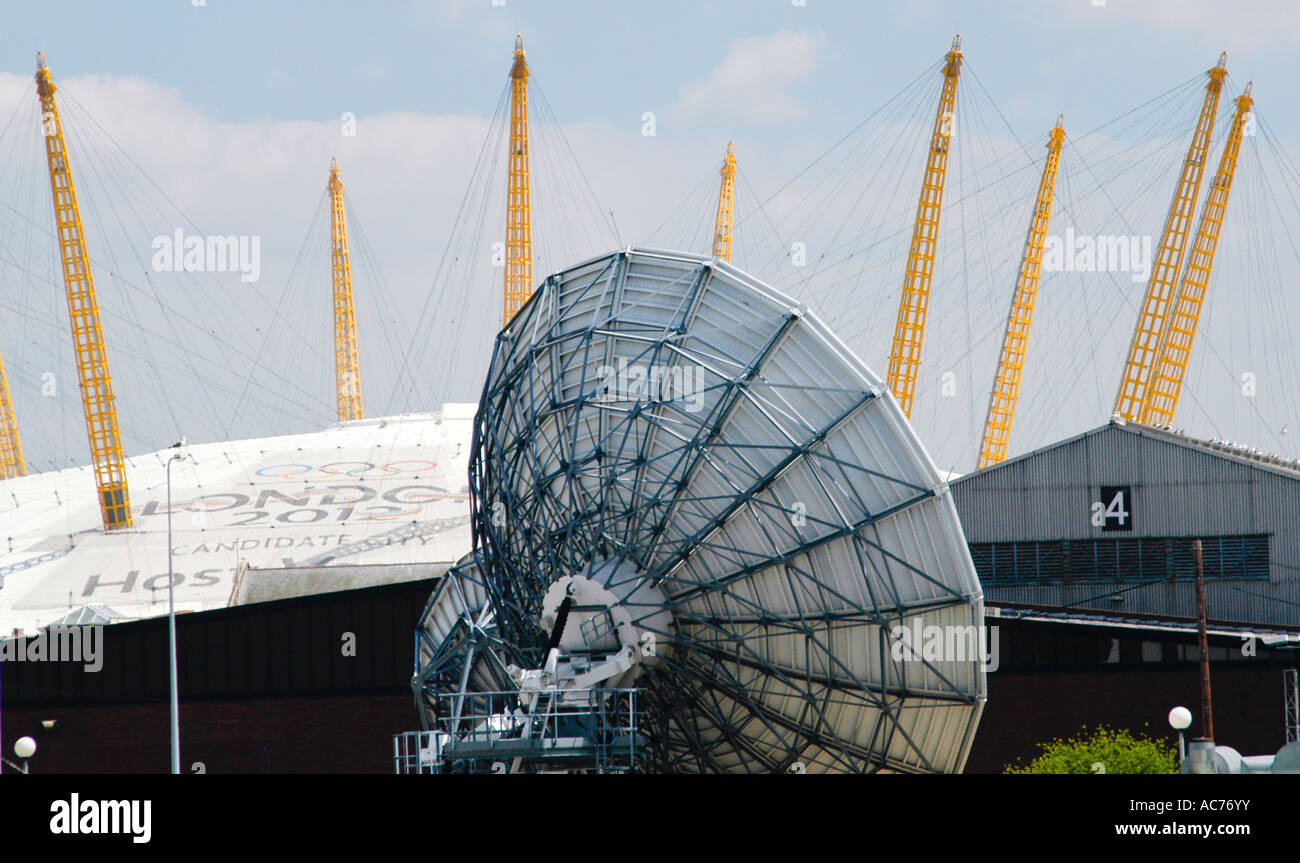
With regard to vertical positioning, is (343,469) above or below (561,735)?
above

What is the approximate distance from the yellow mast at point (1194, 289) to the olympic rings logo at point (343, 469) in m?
53.8

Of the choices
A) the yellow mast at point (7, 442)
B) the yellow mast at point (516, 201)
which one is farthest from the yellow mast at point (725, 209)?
the yellow mast at point (7, 442)

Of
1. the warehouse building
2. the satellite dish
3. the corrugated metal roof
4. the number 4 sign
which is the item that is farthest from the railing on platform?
the corrugated metal roof

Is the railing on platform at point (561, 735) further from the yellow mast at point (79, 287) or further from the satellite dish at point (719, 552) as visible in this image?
the yellow mast at point (79, 287)

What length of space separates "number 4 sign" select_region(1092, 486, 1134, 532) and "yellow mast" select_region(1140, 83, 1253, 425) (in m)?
49.8

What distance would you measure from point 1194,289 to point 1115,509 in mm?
56091

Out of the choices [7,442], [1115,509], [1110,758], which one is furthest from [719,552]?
[7,442]

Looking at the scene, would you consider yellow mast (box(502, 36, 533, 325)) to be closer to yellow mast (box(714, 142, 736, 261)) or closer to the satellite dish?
yellow mast (box(714, 142, 736, 261))

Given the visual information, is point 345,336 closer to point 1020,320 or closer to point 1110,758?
point 1020,320

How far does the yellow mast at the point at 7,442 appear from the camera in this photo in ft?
457

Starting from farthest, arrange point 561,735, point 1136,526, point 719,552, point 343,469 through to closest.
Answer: point 343,469 → point 1136,526 → point 719,552 → point 561,735

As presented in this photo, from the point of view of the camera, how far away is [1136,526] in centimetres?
6662

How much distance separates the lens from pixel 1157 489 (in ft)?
218
